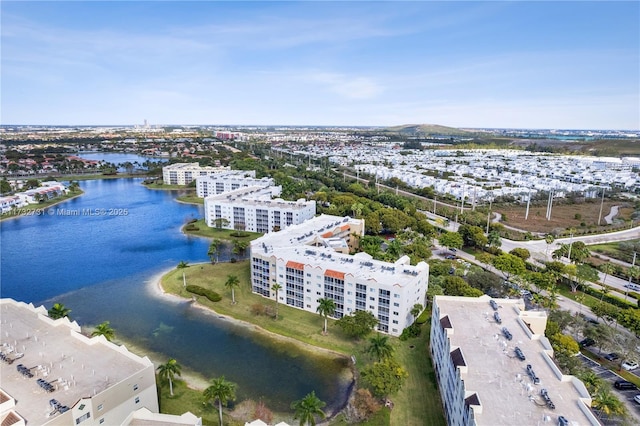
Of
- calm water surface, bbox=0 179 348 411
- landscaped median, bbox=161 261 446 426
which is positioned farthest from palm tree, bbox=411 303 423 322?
calm water surface, bbox=0 179 348 411

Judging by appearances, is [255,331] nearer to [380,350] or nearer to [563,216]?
[380,350]

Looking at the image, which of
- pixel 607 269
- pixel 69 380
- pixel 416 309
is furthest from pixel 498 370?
pixel 607 269

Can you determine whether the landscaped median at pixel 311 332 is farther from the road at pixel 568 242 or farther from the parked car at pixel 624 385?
the road at pixel 568 242

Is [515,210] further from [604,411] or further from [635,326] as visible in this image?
[604,411]

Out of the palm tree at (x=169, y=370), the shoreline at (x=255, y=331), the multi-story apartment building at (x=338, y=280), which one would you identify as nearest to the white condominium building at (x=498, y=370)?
the multi-story apartment building at (x=338, y=280)

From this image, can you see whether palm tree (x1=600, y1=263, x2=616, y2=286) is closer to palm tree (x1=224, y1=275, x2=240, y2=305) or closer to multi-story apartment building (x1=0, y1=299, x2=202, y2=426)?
palm tree (x1=224, y1=275, x2=240, y2=305)

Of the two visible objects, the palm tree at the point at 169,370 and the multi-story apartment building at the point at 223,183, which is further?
the multi-story apartment building at the point at 223,183
